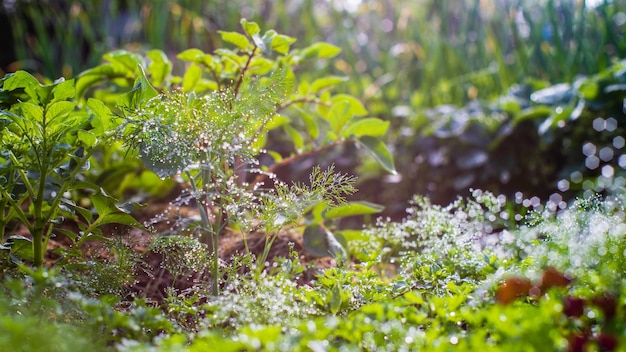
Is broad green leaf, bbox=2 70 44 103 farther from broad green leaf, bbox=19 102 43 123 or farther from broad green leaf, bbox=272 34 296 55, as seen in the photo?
broad green leaf, bbox=272 34 296 55

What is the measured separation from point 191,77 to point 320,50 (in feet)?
1.25

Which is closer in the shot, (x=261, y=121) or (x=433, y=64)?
(x=261, y=121)

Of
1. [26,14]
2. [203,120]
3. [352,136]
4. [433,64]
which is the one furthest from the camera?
[26,14]

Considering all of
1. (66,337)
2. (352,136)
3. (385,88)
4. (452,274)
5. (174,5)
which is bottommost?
(452,274)

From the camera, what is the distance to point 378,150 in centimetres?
165

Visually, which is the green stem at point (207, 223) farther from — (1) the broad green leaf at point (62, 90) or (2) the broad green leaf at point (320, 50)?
(2) the broad green leaf at point (320, 50)

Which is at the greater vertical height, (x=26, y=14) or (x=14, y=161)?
(x=26, y=14)

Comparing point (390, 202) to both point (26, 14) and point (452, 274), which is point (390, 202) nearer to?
point (452, 274)

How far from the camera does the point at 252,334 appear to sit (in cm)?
73

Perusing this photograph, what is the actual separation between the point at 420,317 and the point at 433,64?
2.54 meters

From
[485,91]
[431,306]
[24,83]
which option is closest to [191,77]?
[24,83]

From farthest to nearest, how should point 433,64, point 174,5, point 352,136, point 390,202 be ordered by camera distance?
point 174,5 → point 433,64 → point 390,202 → point 352,136

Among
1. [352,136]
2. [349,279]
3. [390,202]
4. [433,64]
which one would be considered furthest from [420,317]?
[433,64]

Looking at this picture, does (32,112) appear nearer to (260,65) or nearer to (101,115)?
(101,115)
